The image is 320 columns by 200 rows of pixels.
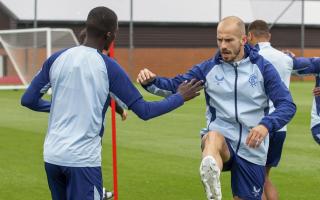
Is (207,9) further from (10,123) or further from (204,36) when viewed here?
(10,123)

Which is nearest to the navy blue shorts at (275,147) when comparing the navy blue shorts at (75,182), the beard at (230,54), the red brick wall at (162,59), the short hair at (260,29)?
the short hair at (260,29)

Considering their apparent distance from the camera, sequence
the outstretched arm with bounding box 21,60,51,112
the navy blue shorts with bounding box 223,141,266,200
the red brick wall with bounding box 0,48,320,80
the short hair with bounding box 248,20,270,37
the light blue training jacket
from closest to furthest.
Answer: the outstretched arm with bounding box 21,60,51,112, the light blue training jacket, the navy blue shorts with bounding box 223,141,266,200, the short hair with bounding box 248,20,270,37, the red brick wall with bounding box 0,48,320,80

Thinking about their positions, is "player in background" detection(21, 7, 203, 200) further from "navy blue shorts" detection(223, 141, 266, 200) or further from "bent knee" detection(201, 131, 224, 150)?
"navy blue shorts" detection(223, 141, 266, 200)

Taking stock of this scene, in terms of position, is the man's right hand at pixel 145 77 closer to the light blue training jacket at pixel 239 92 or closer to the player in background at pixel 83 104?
the light blue training jacket at pixel 239 92

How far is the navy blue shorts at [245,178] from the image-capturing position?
7164mm

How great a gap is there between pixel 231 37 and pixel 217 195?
4.42 feet

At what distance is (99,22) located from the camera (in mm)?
5969

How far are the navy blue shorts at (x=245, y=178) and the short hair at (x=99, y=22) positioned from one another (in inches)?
72.5

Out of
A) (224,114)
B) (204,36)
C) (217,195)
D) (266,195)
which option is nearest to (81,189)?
(217,195)

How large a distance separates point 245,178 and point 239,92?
2.51 feet

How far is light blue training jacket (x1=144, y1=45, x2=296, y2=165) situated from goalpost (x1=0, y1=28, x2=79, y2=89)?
2807cm

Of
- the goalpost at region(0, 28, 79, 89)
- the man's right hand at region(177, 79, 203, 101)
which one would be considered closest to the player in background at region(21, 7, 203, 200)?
the man's right hand at region(177, 79, 203, 101)

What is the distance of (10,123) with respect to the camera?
2095 centimetres

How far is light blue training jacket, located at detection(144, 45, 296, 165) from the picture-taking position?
23.0ft
